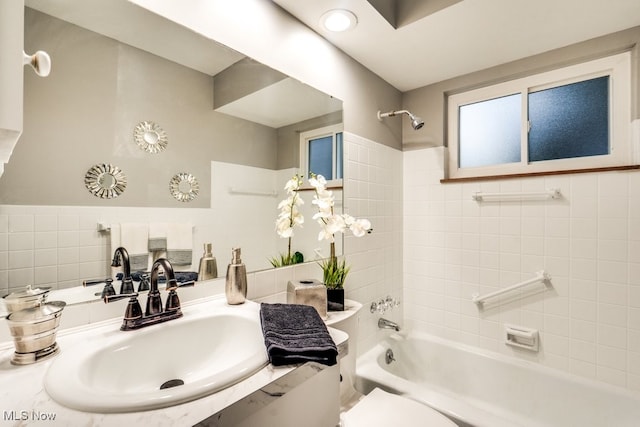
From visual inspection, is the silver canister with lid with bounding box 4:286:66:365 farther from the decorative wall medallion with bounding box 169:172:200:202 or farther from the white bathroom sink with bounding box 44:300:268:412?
the decorative wall medallion with bounding box 169:172:200:202

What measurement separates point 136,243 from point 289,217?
26.6 inches

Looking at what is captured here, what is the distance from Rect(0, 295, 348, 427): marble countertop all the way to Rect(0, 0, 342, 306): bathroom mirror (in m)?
0.29

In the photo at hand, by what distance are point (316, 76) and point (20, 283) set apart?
1.45m

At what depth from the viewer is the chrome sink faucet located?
848 millimetres

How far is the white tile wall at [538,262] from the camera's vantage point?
1.54 m

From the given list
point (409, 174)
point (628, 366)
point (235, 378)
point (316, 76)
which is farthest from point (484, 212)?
point (235, 378)

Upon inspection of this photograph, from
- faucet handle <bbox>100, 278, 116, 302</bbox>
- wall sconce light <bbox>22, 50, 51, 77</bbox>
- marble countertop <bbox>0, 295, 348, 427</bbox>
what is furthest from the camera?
faucet handle <bbox>100, 278, 116, 302</bbox>

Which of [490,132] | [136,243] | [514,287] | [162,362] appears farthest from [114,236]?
[490,132]

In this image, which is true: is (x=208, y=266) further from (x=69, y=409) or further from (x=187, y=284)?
(x=69, y=409)

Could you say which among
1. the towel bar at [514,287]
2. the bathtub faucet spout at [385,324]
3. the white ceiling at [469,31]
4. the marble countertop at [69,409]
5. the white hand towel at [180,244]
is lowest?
the bathtub faucet spout at [385,324]

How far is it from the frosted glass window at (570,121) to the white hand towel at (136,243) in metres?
2.21

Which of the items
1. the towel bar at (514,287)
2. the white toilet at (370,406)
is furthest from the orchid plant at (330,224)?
the towel bar at (514,287)

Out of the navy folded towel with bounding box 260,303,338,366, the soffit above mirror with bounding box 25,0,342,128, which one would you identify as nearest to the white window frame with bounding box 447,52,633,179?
the soffit above mirror with bounding box 25,0,342,128

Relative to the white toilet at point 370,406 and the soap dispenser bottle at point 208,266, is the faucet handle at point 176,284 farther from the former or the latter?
the white toilet at point 370,406
